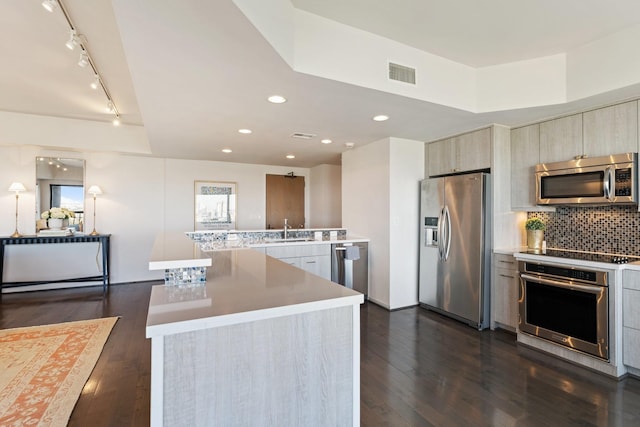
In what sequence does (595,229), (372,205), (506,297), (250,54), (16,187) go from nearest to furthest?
1. (250,54)
2. (595,229)
3. (506,297)
4. (372,205)
5. (16,187)

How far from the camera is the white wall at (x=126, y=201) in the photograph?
489 centimetres

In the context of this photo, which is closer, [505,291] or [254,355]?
[254,355]

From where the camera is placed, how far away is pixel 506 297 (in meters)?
3.36

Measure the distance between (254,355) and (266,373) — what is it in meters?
0.10

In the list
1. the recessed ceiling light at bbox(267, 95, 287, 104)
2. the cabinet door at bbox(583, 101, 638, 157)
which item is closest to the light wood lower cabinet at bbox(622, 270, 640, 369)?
the cabinet door at bbox(583, 101, 638, 157)

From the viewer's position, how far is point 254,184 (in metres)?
6.53

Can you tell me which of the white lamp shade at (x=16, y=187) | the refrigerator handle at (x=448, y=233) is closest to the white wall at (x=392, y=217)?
the refrigerator handle at (x=448, y=233)

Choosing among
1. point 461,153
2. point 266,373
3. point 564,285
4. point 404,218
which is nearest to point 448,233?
point 404,218

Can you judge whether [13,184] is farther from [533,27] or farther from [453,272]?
[533,27]

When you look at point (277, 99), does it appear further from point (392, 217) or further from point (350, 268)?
point (350, 268)

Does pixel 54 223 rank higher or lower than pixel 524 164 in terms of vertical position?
lower

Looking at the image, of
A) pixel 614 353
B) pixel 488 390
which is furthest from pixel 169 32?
pixel 614 353

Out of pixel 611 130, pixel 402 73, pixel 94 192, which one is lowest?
pixel 94 192

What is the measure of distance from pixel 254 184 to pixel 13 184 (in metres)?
3.74
